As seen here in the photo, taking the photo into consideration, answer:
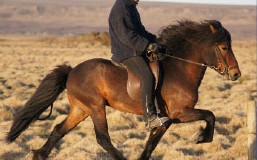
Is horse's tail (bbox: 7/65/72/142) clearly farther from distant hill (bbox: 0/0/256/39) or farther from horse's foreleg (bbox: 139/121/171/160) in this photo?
distant hill (bbox: 0/0/256/39)

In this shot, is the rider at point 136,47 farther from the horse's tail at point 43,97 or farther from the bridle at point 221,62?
the horse's tail at point 43,97

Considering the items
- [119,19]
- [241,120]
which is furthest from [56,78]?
[241,120]

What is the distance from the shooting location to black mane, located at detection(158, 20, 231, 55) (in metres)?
7.52

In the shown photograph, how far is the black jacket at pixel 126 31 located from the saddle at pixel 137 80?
20 cm

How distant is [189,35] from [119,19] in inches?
44.8

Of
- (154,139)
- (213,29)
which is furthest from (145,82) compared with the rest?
(213,29)

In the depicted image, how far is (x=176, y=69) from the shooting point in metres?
7.57

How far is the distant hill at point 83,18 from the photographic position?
152 meters

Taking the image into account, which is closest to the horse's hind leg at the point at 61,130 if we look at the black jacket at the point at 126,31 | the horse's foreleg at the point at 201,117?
the black jacket at the point at 126,31

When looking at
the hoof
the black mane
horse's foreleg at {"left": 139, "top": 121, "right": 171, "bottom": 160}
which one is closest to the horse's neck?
the black mane

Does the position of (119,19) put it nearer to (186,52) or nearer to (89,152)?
(186,52)

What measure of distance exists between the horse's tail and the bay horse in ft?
0.26

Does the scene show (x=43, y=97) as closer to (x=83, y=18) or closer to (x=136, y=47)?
(x=136, y=47)

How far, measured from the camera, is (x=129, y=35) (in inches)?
283
